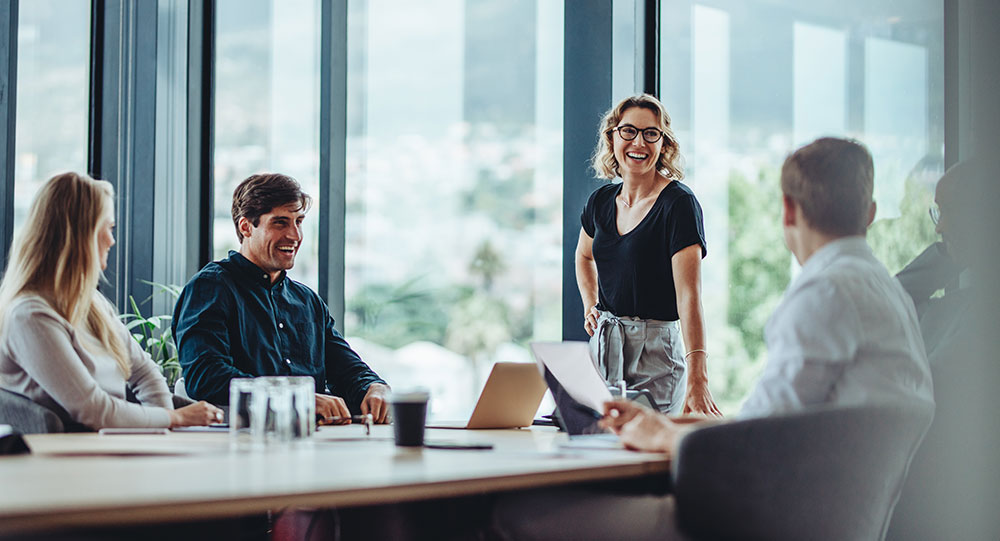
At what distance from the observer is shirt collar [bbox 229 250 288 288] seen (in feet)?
9.58

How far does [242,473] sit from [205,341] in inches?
58.8

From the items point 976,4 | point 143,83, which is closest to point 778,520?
point 976,4

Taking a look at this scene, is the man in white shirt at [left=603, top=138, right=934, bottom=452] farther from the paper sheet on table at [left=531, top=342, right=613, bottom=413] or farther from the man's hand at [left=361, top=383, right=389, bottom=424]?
the man's hand at [left=361, top=383, right=389, bottom=424]

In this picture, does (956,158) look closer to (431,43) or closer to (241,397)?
(241,397)

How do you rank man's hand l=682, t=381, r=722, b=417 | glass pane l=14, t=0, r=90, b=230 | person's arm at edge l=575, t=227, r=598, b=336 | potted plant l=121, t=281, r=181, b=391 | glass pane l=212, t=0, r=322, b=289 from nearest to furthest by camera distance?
1. man's hand l=682, t=381, r=722, b=417
2. person's arm at edge l=575, t=227, r=598, b=336
3. glass pane l=14, t=0, r=90, b=230
4. potted plant l=121, t=281, r=181, b=391
5. glass pane l=212, t=0, r=322, b=289

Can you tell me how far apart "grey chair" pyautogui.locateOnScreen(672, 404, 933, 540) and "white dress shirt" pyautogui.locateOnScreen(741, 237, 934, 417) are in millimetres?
69

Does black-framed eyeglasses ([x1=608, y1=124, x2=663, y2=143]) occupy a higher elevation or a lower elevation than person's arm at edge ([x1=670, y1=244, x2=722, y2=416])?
higher

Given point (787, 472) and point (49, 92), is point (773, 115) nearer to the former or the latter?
point (787, 472)

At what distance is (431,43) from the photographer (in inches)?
344

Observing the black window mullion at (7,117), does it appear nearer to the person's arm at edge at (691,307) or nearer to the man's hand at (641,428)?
the person's arm at edge at (691,307)

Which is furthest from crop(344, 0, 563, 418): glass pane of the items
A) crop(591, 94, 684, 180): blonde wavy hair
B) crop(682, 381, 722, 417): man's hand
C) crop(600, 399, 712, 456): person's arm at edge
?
crop(600, 399, 712, 456): person's arm at edge

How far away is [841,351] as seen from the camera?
157 cm

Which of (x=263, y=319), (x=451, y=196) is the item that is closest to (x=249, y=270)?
(x=263, y=319)

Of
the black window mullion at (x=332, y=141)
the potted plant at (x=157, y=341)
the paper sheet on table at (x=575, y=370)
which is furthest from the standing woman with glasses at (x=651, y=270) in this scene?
the potted plant at (x=157, y=341)
